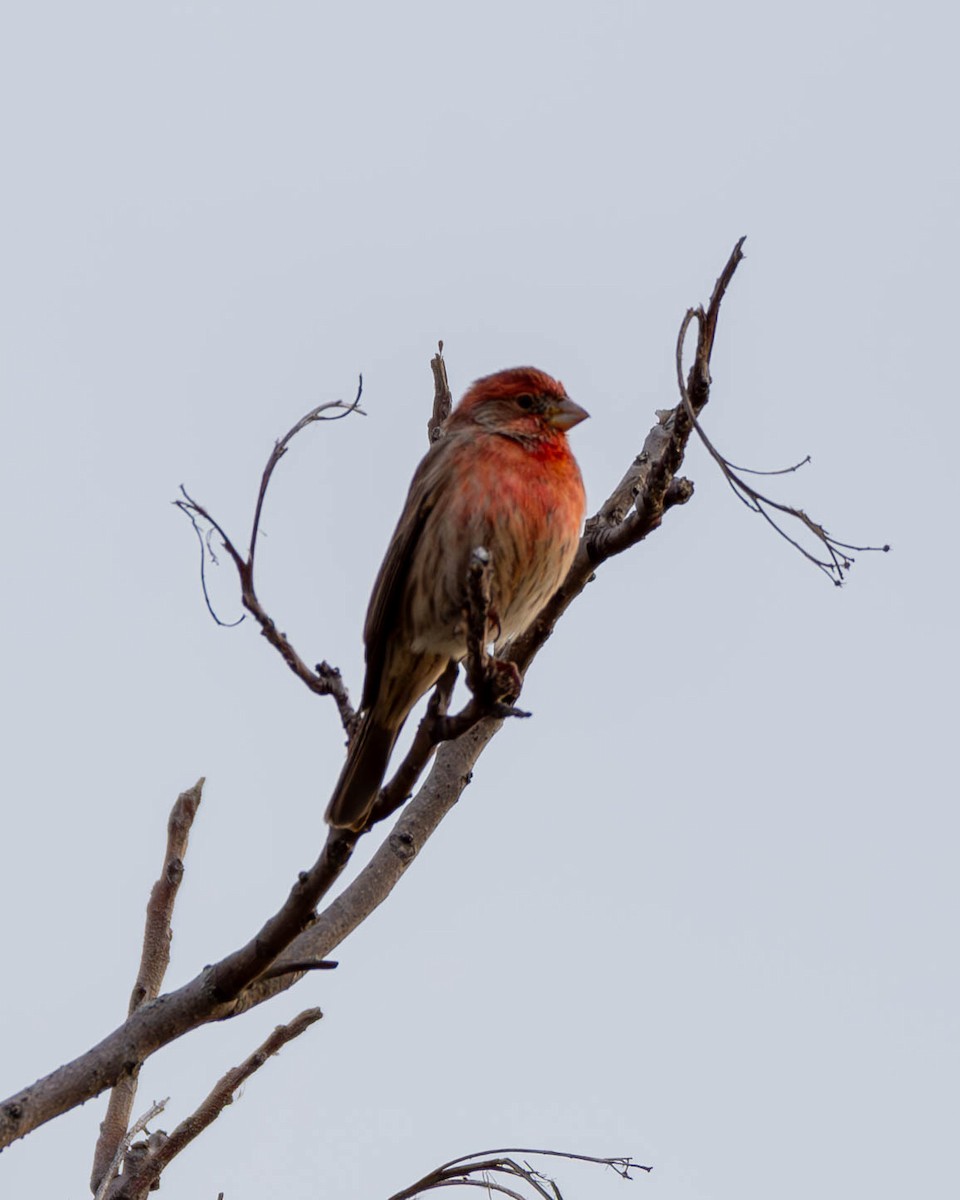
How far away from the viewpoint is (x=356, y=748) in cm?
536

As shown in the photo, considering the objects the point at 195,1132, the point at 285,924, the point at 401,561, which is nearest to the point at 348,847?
the point at 285,924

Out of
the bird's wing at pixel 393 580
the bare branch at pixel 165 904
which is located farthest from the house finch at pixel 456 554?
the bare branch at pixel 165 904

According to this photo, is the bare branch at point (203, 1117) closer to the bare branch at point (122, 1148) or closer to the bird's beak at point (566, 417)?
the bare branch at point (122, 1148)

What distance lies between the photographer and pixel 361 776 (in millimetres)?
5414

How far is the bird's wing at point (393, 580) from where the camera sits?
621cm

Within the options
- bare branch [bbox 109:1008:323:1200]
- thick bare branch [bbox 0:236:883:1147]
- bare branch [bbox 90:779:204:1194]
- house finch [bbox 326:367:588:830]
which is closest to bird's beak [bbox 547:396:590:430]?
house finch [bbox 326:367:588:830]

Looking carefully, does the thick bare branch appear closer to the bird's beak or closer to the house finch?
the house finch

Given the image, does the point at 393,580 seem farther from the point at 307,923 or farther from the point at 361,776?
the point at 307,923

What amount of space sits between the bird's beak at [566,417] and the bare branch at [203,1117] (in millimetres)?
3298

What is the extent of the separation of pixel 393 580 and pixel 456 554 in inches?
13.4

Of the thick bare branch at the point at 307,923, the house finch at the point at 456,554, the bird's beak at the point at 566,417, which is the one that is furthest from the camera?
the bird's beak at the point at 566,417

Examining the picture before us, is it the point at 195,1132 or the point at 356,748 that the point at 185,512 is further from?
the point at 195,1132

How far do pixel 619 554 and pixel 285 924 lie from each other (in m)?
1.88

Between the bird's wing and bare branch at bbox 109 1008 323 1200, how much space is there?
199 centimetres
